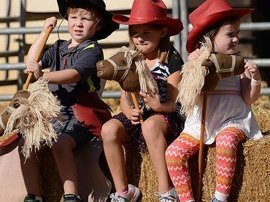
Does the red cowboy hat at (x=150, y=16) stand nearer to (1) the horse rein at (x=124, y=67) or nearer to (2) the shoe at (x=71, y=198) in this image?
(1) the horse rein at (x=124, y=67)

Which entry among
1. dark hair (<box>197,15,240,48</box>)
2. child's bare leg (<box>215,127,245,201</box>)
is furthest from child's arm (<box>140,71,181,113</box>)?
child's bare leg (<box>215,127,245,201</box>)

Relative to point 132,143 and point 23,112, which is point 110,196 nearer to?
point 132,143

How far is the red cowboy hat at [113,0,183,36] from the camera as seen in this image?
487 cm

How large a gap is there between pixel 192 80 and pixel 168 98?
1.18 ft

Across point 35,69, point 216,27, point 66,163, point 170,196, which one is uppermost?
point 216,27

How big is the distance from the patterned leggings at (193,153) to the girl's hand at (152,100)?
0.20 metres

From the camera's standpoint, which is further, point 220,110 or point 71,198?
point 71,198

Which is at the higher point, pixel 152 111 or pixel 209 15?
pixel 209 15

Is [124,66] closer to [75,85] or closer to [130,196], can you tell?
[75,85]

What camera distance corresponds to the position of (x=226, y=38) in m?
4.70

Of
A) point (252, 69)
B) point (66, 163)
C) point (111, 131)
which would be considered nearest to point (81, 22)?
point (111, 131)

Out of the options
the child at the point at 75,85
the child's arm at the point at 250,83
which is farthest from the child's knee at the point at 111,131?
the child's arm at the point at 250,83

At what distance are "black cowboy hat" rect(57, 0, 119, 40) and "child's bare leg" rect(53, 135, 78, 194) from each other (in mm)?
694

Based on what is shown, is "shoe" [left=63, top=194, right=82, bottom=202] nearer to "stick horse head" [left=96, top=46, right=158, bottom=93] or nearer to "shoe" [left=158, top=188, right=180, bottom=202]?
"shoe" [left=158, top=188, right=180, bottom=202]
